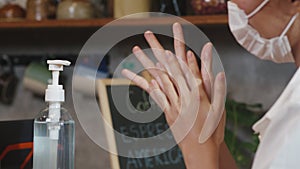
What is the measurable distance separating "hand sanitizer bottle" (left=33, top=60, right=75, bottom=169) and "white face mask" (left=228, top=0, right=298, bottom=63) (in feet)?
1.20

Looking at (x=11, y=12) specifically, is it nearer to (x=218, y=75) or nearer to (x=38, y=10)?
(x=38, y=10)

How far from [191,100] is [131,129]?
25.5 inches

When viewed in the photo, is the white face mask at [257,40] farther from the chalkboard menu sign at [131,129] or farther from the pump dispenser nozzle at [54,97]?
the chalkboard menu sign at [131,129]

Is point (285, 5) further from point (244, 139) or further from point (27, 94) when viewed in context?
point (27, 94)

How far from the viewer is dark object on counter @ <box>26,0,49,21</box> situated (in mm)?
1752

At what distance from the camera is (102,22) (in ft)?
5.53

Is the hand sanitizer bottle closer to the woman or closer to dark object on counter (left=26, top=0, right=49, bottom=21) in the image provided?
the woman

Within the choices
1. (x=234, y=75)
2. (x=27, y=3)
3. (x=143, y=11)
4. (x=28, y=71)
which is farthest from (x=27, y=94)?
(x=234, y=75)

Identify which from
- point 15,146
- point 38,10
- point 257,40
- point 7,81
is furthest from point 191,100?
point 7,81

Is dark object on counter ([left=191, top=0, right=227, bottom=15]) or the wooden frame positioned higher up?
dark object on counter ([left=191, top=0, right=227, bottom=15])

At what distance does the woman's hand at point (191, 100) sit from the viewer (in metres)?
1.03

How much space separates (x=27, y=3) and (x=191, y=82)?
89cm

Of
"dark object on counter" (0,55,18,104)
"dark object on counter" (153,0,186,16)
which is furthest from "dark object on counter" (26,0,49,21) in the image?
"dark object on counter" (153,0,186,16)

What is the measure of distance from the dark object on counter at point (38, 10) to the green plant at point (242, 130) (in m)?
0.63
